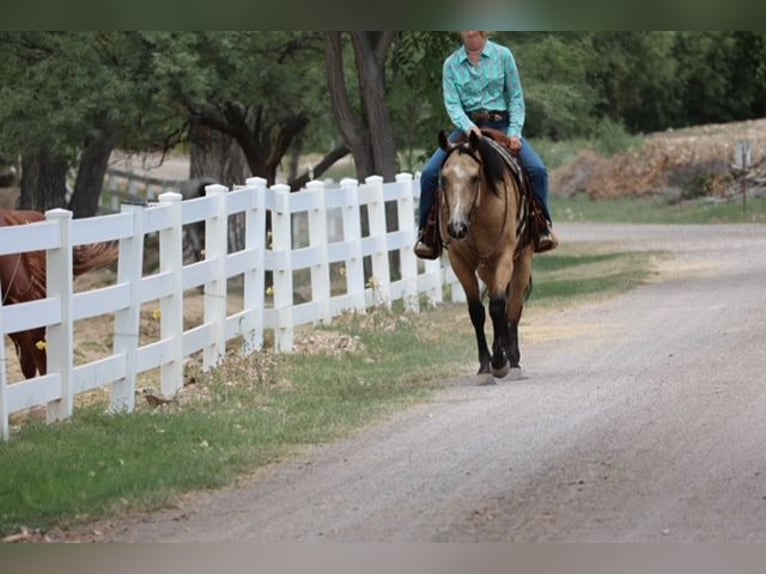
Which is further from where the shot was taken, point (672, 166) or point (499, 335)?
point (672, 166)

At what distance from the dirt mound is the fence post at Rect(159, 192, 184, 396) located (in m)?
29.3

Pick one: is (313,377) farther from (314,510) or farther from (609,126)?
(609,126)

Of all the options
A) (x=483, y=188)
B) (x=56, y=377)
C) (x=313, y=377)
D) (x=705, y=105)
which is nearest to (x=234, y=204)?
(x=313, y=377)

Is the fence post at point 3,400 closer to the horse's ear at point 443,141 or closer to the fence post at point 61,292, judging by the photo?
the fence post at point 61,292

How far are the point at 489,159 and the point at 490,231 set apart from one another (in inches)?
22.5

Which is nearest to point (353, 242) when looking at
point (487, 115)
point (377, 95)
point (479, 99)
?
point (377, 95)

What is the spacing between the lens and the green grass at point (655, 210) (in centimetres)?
3819

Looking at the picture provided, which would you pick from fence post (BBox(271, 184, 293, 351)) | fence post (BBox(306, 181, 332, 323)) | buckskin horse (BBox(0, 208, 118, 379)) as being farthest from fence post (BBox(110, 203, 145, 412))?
fence post (BBox(306, 181, 332, 323))

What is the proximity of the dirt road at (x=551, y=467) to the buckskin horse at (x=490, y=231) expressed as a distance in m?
0.43

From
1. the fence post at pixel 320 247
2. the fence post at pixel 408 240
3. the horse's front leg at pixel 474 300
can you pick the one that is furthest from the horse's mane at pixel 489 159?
the fence post at pixel 408 240

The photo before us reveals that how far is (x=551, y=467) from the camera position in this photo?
986cm

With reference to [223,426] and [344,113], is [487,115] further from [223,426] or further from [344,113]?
[344,113]

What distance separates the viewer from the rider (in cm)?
1315

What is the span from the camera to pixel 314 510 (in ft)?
29.4
